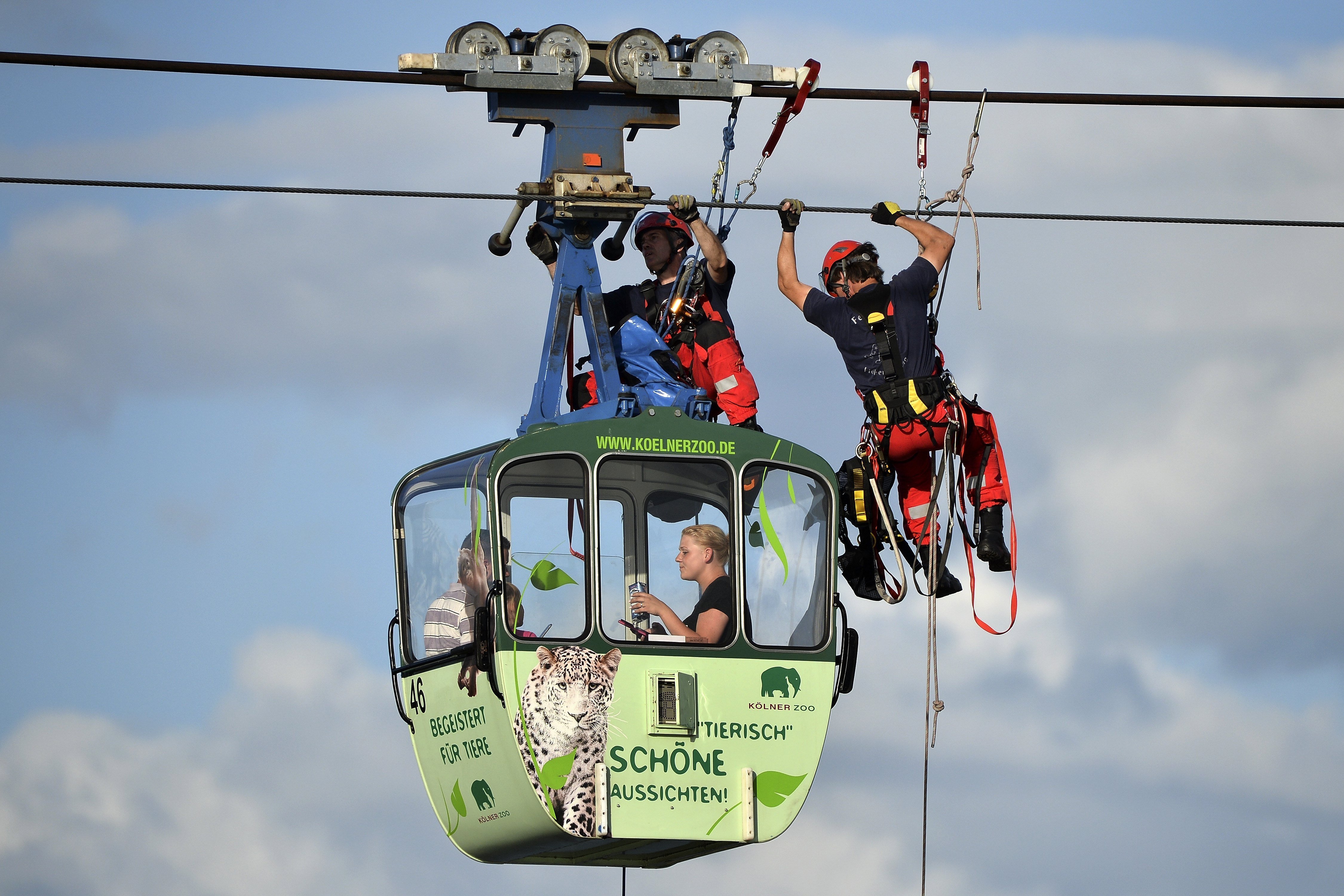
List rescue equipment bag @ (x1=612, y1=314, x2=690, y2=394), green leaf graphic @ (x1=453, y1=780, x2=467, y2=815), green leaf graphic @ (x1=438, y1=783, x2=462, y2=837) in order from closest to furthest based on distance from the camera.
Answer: green leaf graphic @ (x1=453, y1=780, x2=467, y2=815), green leaf graphic @ (x1=438, y1=783, x2=462, y2=837), rescue equipment bag @ (x1=612, y1=314, x2=690, y2=394)

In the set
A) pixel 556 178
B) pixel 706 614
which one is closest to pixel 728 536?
pixel 706 614

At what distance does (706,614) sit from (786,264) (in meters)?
2.72

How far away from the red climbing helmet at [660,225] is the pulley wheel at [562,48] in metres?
1.25

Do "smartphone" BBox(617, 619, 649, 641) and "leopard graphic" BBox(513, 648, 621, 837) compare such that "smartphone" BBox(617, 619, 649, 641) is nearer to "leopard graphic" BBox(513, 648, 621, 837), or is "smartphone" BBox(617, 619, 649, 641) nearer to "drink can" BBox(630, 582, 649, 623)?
"drink can" BBox(630, 582, 649, 623)

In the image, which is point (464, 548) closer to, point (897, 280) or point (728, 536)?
point (728, 536)

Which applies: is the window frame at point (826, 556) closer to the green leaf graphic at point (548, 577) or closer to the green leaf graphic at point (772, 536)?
the green leaf graphic at point (772, 536)

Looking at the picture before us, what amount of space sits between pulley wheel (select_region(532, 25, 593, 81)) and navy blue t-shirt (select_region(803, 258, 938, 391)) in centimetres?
219

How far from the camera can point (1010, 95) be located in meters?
19.2

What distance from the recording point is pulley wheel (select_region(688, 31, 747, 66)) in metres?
19.0

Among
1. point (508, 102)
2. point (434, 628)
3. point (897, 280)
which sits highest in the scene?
point (508, 102)

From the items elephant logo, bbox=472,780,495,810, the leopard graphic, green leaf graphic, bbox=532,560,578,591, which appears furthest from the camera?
elephant logo, bbox=472,780,495,810

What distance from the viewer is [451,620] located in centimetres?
1770

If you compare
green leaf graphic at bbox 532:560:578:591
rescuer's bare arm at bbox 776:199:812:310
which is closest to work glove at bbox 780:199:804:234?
rescuer's bare arm at bbox 776:199:812:310

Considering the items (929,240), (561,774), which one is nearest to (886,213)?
(929,240)
